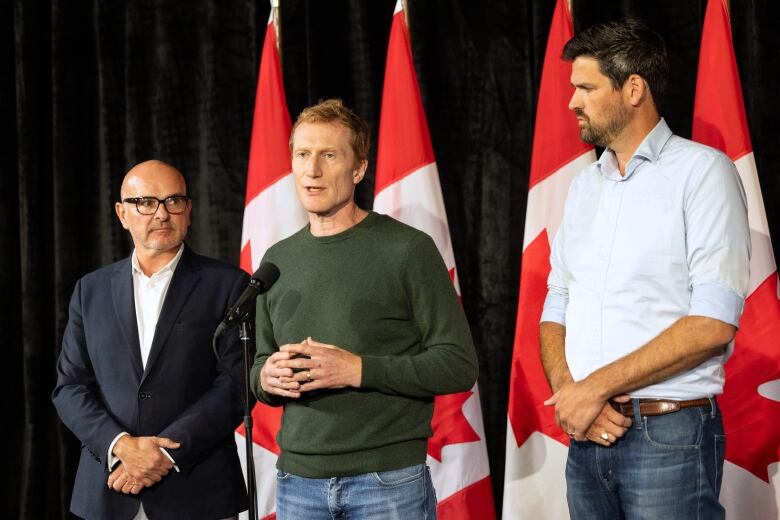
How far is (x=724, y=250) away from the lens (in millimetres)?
1880

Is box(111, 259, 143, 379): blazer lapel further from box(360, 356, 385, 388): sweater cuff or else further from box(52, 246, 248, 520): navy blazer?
box(360, 356, 385, 388): sweater cuff

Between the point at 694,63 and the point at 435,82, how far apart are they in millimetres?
1113

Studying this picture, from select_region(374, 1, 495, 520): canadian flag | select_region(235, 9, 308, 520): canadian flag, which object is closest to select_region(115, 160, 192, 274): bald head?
select_region(235, 9, 308, 520): canadian flag

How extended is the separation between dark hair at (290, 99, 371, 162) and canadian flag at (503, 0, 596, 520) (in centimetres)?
126

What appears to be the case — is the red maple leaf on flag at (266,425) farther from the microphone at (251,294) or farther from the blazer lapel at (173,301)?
the microphone at (251,294)

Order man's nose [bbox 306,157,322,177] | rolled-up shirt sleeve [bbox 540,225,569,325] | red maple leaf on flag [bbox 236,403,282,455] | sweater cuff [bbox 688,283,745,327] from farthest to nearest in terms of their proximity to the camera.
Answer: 1. red maple leaf on flag [bbox 236,403,282,455]
2. rolled-up shirt sleeve [bbox 540,225,569,325]
3. man's nose [bbox 306,157,322,177]
4. sweater cuff [bbox 688,283,745,327]

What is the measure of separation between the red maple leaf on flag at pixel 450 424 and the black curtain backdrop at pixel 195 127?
60cm

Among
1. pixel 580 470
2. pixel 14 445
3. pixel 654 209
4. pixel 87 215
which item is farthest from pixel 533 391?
pixel 14 445

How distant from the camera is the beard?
2.09m

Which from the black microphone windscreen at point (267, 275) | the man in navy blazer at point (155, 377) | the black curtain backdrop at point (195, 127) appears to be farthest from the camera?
the black curtain backdrop at point (195, 127)

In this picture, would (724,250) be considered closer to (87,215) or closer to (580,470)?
(580,470)

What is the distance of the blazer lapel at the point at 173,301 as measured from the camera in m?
2.44

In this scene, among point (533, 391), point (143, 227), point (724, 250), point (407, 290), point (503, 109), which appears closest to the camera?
point (724, 250)

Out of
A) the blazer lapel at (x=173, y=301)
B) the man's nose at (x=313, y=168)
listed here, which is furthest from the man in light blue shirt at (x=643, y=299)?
the blazer lapel at (x=173, y=301)
